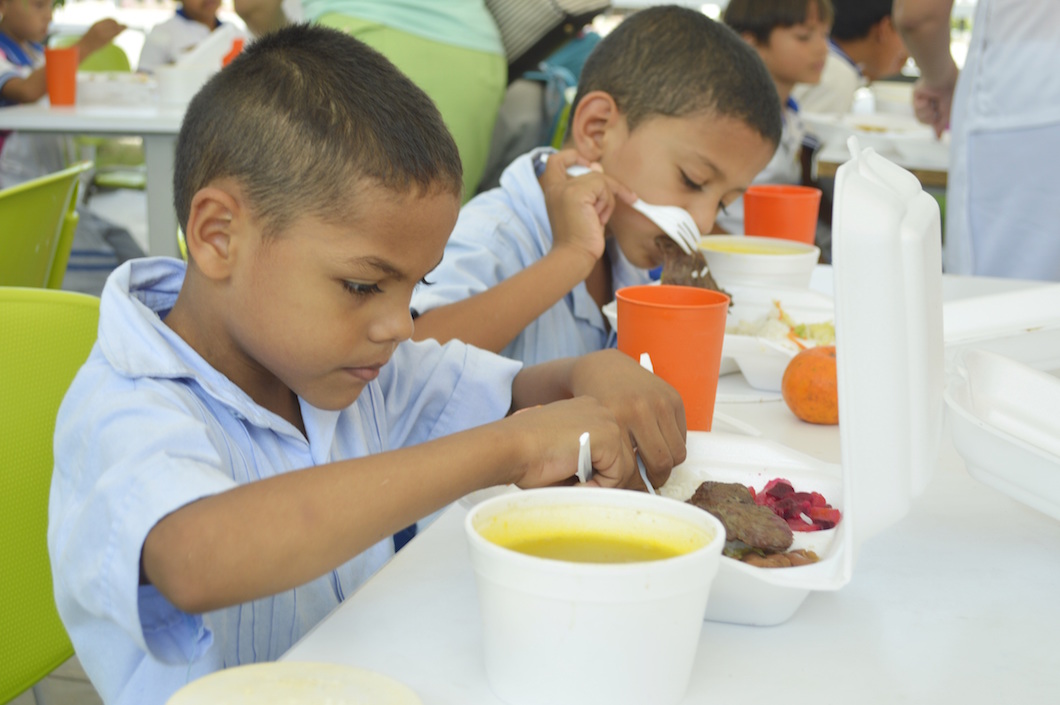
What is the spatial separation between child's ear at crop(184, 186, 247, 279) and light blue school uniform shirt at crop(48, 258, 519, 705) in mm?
69

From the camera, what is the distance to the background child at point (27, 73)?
12.1 ft

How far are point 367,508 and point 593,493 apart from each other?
167 millimetres

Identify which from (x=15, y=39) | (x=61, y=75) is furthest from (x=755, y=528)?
(x=15, y=39)

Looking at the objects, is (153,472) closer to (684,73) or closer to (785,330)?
(785,330)

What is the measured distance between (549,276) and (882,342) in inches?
35.6

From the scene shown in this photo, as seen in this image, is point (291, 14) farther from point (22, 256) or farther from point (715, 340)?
point (715, 340)

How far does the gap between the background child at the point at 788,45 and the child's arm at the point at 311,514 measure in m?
2.65

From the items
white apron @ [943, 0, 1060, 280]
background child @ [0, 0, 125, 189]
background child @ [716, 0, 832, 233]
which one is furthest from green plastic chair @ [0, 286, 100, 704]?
background child @ [0, 0, 125, 189]

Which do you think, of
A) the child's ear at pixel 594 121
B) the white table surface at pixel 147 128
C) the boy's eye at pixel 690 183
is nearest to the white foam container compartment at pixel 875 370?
the boy's eye at pixel 690 183

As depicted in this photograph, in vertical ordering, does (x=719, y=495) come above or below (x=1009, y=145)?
above

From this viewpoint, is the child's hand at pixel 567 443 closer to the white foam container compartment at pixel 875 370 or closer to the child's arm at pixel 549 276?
the white foam container compartment at pixel 875 370

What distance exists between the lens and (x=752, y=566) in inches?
25.9

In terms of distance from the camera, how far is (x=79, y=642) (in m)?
0.85

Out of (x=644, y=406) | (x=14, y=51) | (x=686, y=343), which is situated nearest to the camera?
(x=644, y=406)
